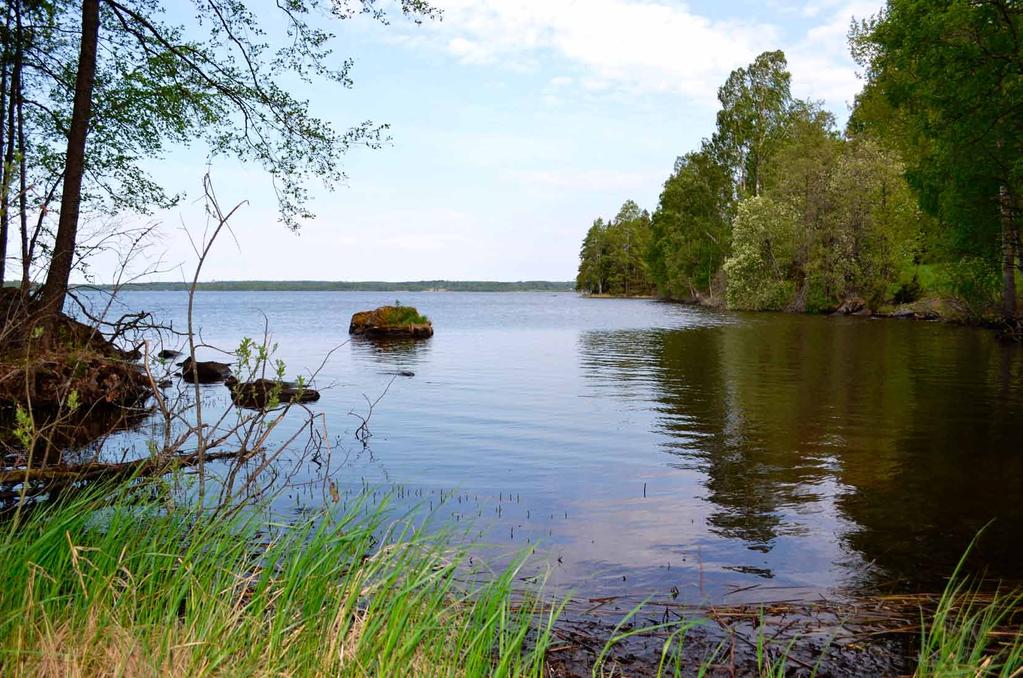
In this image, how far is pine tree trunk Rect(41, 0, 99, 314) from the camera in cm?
1375

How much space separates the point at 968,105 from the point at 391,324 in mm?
31221

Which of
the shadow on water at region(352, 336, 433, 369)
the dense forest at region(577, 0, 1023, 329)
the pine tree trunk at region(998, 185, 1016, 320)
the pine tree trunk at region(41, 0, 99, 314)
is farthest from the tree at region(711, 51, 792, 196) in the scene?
the pine tree trunk at region(41, 0, 99, 314)

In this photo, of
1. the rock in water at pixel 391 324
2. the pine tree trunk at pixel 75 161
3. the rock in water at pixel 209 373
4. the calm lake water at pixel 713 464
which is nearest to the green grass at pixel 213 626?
the calm lake water at pixel 713 464

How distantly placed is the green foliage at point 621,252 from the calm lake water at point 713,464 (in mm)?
116267

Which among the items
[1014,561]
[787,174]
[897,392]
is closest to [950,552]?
[1014,561]

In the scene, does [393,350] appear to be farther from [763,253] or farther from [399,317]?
[763,253]

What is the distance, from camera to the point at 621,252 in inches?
5669

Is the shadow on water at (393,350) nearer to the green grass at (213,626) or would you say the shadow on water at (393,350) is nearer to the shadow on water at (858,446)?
the shadow on water at (858,446)

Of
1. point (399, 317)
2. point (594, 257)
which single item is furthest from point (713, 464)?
point (594, 257)

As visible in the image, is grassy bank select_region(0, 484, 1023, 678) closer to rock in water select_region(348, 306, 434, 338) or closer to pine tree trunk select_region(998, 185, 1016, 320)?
pine tree trunk select_region(998, 185, 1016, 320)

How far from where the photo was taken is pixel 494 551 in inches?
316

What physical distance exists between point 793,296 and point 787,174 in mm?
11015

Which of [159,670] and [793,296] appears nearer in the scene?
[159,670]

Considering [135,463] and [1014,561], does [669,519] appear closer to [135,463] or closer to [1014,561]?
[1014,561]
